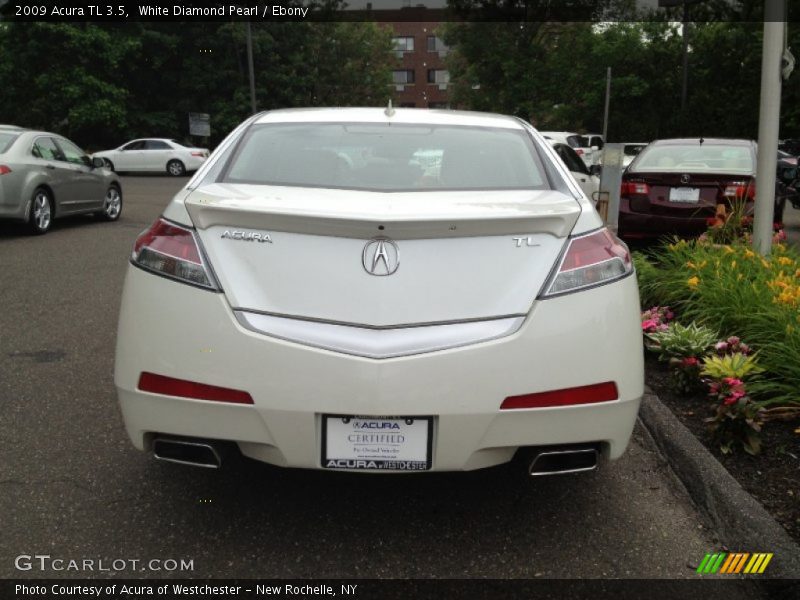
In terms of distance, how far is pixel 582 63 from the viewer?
41.8 m

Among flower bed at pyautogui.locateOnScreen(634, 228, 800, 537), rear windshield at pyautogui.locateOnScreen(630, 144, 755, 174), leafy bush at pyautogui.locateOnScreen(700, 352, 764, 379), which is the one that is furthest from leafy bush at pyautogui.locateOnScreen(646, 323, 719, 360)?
rear windshield at pyautogui.locateOnScreen(630, 144, 755, 174)

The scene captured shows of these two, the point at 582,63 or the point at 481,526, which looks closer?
the point at 481,526

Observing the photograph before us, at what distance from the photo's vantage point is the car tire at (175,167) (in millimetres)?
30359

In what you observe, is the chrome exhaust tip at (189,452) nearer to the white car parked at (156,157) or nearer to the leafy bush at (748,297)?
the leafy bush at (748,297)

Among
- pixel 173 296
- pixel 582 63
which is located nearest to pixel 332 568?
pixel 173 296

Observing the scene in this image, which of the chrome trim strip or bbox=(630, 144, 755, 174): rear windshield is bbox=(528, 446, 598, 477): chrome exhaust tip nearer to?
the chrome trim strip

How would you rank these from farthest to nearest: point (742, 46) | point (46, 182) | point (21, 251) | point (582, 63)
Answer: point (582, 63) < point (742, 46) < point (46, 182) < point (21, 251)

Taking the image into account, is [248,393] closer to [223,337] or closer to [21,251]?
[223,337]

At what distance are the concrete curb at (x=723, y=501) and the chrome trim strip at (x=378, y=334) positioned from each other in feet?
3.83

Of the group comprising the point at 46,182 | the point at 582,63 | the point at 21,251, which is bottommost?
the point at 21,251

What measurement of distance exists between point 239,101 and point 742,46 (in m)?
22.4

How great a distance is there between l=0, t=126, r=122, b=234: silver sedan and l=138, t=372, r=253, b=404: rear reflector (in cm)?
887

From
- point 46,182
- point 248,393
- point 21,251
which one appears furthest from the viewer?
point 46,182
